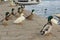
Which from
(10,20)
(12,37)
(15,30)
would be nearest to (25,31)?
(15,30)

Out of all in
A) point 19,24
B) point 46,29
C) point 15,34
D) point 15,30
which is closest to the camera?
point 46,29

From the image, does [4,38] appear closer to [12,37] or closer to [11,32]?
[12,37]

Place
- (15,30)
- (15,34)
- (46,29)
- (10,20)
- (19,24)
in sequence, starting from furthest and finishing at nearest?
(10,20)
(19,24)
(15,30)
(15,34)
(46,29)

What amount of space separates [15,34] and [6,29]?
2.17 feet

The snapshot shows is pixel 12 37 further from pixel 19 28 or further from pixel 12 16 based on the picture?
pixel 12 16

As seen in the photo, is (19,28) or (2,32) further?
(19,28)

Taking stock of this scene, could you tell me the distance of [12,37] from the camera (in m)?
5.05

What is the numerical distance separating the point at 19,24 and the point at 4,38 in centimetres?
166

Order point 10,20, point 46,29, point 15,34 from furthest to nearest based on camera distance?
point 10,20
point 15,34
point 46,29

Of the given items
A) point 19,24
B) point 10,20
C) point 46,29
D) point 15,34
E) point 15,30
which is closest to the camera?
point 46,29

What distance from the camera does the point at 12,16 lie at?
7.77 meters

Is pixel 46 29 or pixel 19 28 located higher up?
pixel 46 29

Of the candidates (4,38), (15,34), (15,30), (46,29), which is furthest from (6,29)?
(46,29)

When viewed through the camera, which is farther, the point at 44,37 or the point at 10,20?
the point at 10,20
